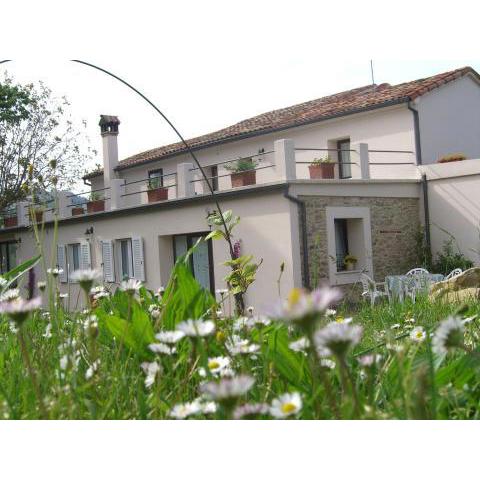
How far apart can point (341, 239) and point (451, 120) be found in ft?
12.3

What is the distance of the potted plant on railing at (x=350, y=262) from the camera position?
41.4 ft

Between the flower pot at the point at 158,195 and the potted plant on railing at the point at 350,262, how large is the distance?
4729mm

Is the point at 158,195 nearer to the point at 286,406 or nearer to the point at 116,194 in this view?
the point at 116,194

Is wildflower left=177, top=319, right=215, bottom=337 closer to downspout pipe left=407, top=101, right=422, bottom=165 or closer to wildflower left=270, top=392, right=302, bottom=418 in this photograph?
wildflower left=270, top=392, right=302, bottom=418

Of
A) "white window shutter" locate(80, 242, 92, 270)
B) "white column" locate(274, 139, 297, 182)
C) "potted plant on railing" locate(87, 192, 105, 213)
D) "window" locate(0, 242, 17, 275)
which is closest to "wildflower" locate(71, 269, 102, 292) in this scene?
"white column" locate(274, 139, 297, 182)

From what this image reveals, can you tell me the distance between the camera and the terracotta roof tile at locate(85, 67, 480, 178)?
1378cm

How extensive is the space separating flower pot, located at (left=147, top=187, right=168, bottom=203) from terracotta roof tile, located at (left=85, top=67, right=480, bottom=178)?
182 cm

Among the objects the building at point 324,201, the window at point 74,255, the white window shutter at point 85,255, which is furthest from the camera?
the window at point 74,255

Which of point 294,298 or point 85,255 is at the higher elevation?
point 85,255

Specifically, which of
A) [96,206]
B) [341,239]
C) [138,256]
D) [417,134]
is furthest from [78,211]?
[417,134]

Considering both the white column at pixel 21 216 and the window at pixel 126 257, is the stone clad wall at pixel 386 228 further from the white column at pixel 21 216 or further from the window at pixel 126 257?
the white column at pixel 21 216

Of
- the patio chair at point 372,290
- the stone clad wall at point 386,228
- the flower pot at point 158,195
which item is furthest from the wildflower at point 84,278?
the flower pot at point 158,195

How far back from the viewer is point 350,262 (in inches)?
499
